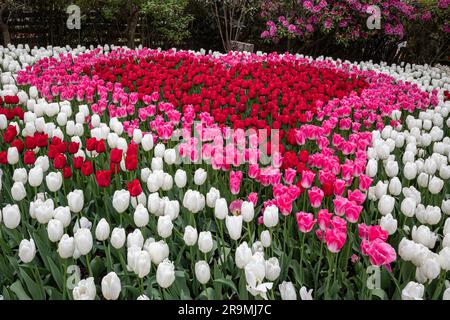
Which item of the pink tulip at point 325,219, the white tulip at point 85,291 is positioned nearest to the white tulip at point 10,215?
the white tulip at point 85,291

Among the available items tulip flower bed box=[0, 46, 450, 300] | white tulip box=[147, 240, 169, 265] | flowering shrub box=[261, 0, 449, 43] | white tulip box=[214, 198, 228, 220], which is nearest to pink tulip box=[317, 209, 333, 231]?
tulip flower bed box=[0, 46, 450, 300]

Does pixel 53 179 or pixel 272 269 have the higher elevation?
pixel 53 179

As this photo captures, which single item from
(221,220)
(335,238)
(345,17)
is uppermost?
(345,17)

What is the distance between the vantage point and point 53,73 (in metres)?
5.83

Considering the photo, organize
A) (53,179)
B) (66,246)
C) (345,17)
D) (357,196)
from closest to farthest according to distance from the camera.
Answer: (66,246) → (357,196) → (53,179) → (345,17)

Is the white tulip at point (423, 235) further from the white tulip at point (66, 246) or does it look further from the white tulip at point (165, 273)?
the white tulip at point (66, 246)

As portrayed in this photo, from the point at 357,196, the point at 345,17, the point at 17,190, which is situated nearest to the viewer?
the point at 357,196

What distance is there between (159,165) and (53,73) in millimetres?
3548

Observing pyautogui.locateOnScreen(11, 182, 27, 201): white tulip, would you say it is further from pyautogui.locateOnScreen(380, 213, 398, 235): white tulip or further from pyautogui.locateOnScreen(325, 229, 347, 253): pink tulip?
pyautogui.locateOnScreen(380, 213, 398, 235): white tulip

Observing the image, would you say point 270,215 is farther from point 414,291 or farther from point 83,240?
point 83,240

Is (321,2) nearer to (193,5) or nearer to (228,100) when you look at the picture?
(193,5)

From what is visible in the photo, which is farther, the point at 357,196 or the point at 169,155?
the point at 169,155

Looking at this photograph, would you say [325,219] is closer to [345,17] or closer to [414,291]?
[414,291]

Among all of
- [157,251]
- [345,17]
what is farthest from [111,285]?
[345,17]
